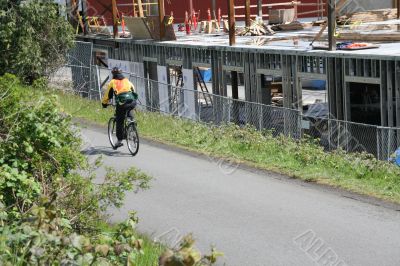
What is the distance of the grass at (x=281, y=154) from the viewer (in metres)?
13.2

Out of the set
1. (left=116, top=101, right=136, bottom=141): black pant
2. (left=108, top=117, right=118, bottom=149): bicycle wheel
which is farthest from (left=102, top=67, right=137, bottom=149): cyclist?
(left=108, top=117, right=118, bottom=149): bicycle wheel

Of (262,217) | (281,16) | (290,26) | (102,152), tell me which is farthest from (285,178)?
(281,16)

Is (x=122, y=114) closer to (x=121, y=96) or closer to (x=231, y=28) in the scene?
(x=121, y=96)

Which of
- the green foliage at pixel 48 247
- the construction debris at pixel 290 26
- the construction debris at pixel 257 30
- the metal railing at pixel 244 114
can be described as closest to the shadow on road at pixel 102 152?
the metal railing at pixel 244 114

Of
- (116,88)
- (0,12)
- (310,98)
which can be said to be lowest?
(310,98)

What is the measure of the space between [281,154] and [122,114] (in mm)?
3546

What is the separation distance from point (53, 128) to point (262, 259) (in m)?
2.94

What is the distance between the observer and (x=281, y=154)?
15.6 metres

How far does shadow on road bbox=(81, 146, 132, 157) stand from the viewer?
55.6 ft

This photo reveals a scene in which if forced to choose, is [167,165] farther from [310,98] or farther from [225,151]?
[310,98]

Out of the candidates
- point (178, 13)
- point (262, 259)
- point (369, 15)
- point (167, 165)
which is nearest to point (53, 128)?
point (262, 259)

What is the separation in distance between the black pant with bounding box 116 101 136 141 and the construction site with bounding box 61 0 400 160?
3.33 m

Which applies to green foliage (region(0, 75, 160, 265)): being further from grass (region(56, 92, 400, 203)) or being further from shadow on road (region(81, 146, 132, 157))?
shadow on road (region(81, 146, 132, 157))

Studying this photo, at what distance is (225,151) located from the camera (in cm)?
1659
